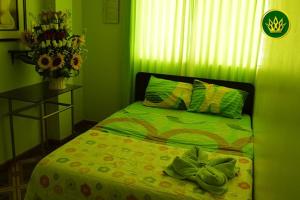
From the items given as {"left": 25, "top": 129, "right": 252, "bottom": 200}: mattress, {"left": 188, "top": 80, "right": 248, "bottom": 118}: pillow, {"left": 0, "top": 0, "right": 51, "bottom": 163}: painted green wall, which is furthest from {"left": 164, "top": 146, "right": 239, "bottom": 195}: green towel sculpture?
{"left": 0, "top": 0, "right": 51, "bottom": 163}: painted green wall

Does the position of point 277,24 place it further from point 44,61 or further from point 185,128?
point 44,61

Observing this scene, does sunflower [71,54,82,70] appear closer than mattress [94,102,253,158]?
No

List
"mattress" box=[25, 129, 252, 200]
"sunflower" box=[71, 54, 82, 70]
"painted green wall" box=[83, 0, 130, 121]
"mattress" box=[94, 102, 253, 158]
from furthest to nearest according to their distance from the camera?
"painted green wall" box=[83, 0, 130, 121] → "sunflower" box=[71, 54, 82, 70] → "mattress" box=[94, 102, 253, 158] → "mattress" box=[25, 129, 252, 200]

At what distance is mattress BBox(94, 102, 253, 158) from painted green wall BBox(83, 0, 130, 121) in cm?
75

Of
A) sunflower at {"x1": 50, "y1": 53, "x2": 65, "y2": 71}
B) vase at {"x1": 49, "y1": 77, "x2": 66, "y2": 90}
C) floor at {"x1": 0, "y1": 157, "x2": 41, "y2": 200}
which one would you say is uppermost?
sunflower at {"x1": 50, "y1": 53, "x2": 65, "y2": 71}

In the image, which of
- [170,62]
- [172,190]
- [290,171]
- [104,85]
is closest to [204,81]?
[170,62]

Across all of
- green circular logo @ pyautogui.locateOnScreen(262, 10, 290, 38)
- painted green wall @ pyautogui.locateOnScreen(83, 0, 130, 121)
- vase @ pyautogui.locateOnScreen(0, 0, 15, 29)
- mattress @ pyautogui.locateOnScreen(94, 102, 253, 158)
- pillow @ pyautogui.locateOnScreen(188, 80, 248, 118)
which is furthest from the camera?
painted green wall @ pyautogui.locateOnScreen(83, 0, 130, 121)

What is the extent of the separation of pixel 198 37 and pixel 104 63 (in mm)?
1285

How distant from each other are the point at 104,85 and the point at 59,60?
4.03 feet

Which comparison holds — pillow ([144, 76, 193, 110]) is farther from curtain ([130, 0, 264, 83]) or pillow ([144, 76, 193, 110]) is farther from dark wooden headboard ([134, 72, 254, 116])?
curtain ([130, 0, 264, 83])

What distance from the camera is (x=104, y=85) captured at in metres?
3.92

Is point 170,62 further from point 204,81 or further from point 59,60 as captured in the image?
point 59,60

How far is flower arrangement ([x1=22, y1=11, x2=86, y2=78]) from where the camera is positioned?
270cm

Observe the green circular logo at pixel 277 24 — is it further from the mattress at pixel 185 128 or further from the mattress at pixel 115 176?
the mattress at pixel 185 128
